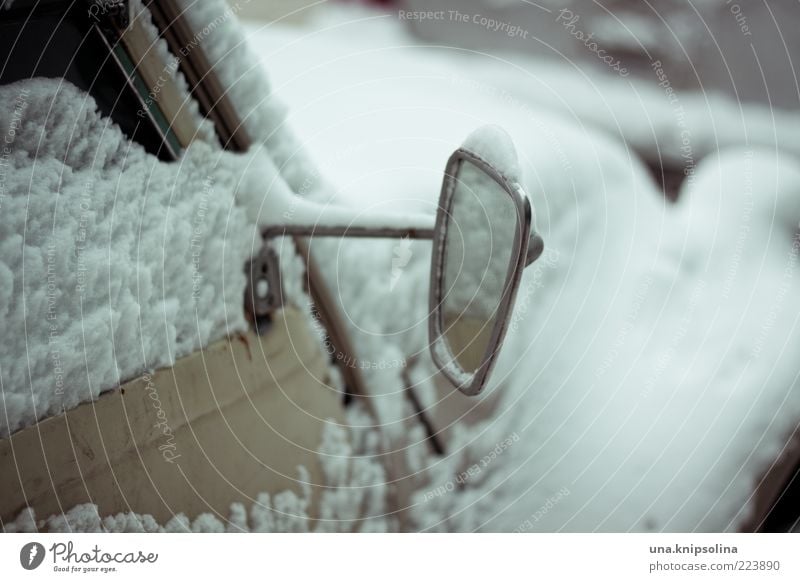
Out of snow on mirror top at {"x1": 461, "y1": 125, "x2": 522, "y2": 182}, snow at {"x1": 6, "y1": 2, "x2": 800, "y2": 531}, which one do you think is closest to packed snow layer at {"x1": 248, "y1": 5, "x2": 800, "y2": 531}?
snow at {"x1": 6, "y1": 2, "x2": 800, "y2": 531}

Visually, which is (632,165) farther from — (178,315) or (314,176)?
(178,315)

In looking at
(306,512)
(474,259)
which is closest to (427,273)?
(474,259)

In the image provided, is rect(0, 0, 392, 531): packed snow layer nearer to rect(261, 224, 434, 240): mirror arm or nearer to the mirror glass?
rect(261, 224, 434, 240): mirror arm

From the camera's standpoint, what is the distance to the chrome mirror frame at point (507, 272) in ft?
1.76

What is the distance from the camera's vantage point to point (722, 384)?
86cm

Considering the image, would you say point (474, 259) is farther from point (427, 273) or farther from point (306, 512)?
point (306, 512)

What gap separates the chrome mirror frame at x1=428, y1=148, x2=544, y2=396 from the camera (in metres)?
0.54

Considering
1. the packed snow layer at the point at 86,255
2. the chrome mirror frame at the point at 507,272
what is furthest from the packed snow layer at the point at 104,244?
the chrome mirror frame at the point at 507,272

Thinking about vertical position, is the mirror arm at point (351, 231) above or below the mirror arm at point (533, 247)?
above

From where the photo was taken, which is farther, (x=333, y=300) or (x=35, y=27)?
(x=333, y=300)

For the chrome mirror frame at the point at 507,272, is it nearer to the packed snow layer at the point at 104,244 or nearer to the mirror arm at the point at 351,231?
the mirror arm at the point at 351,231

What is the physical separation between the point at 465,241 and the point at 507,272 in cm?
6

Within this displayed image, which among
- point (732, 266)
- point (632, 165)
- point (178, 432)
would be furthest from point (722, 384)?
point (178, 432)
